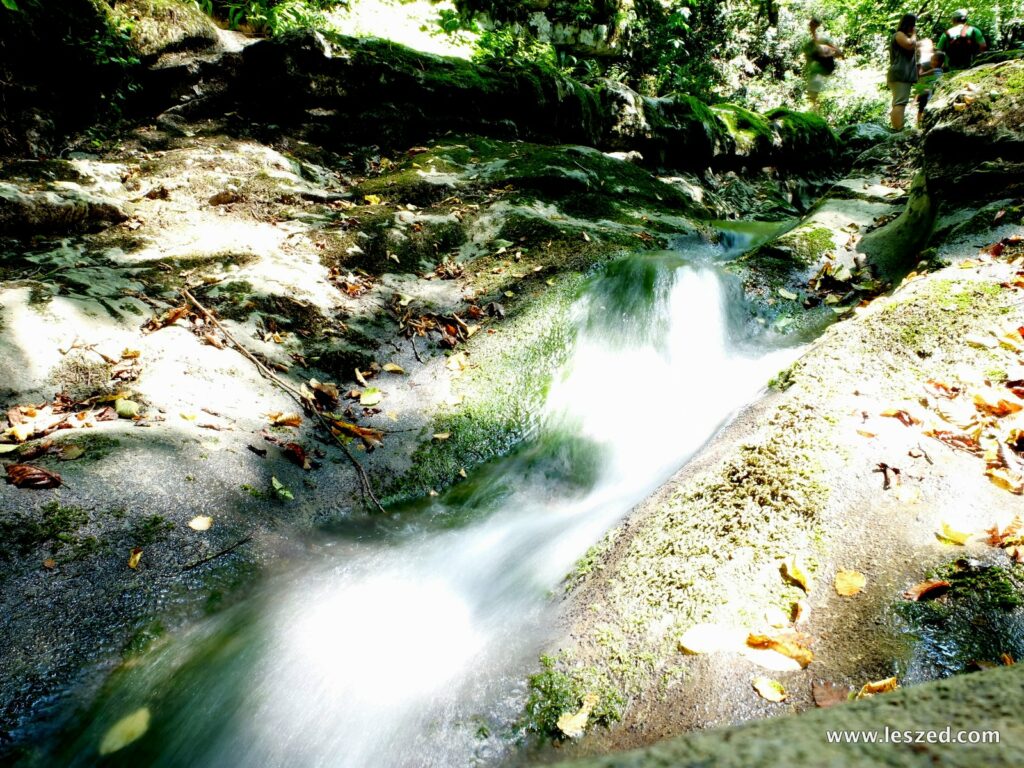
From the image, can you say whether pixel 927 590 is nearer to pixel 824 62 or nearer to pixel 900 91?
pixel 900 91

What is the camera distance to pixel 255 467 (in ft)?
9.90

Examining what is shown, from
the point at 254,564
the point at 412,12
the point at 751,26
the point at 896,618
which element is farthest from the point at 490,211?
the point at 751,26

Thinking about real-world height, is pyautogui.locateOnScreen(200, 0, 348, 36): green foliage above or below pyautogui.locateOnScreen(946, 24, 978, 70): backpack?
above

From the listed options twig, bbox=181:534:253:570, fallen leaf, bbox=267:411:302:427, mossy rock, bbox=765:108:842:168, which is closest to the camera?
twig, bbox=181:534:253:570

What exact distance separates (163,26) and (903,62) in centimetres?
1136

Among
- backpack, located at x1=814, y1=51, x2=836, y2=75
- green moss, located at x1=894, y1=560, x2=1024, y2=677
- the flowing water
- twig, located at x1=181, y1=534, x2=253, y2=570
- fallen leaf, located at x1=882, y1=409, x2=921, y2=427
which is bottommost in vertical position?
the flowing water

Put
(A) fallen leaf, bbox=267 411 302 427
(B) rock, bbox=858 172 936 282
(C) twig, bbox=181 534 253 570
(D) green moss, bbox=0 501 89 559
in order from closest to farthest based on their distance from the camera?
1. (D) green moss, bbox=0 501 89 559
2. (C) twig, bbox=181 534 253 570
3. (A) fallen leaf, bbox=267 411 302 427
4. (B) rock, bbox=858 172 936 282

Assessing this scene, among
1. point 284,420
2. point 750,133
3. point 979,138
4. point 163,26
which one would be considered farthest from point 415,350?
point 750,133

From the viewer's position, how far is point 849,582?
1.74 meters

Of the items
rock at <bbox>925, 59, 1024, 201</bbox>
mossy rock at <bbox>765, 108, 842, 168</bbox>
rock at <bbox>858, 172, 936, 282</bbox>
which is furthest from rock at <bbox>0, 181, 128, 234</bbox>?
mossy rock at <bbox>765, 108, 842, 168</bbox>

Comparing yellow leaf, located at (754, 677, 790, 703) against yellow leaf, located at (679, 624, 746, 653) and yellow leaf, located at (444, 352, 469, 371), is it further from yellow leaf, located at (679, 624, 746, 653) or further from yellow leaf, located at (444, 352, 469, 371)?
yellow leaf, located at (444, 352, 469, 371)

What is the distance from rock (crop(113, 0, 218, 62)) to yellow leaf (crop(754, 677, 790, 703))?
8489mm

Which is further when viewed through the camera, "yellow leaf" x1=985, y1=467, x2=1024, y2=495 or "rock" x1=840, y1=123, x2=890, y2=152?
"rock" x1=840, y1=123, x2=890, y2=152

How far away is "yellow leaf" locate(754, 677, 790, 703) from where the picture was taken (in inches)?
58.6
